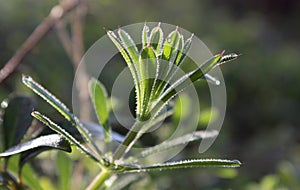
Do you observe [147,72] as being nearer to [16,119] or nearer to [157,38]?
[157,38]

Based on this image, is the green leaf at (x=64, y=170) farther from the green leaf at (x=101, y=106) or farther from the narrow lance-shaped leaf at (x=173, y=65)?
the narrow lance-shaped leaf at (x=173, y=65)

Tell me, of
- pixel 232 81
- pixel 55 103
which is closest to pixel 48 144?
pixel 55 103

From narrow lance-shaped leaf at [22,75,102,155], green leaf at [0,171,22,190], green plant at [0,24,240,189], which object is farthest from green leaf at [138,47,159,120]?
green leaf at [0,171,22,190]

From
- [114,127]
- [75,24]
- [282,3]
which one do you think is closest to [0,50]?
[75,24]

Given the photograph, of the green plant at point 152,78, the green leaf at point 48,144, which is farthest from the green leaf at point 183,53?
the green leaf at point 48,144

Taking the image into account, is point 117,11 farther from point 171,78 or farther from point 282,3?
point 171,78
